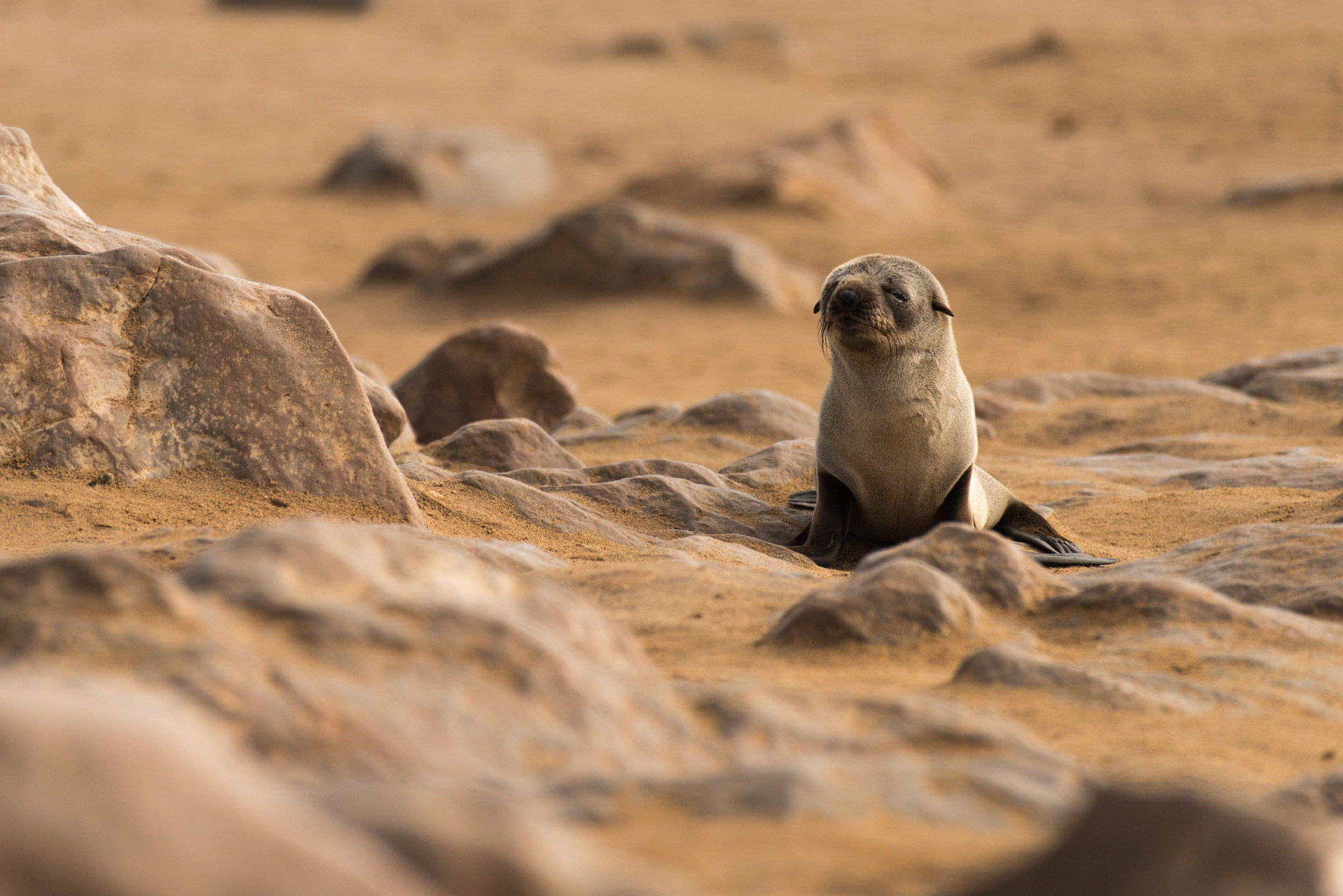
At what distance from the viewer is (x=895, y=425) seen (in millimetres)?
5570

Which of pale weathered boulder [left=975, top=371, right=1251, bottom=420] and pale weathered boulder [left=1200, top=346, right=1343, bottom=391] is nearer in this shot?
pale weathered boulder [left=975, top=371, right=1251, bottom=420]

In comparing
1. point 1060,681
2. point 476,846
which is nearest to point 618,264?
point 1060,681

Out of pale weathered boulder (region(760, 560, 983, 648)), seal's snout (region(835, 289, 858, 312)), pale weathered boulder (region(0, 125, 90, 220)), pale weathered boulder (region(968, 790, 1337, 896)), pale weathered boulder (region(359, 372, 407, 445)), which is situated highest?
pale weathered boulder (region(0, 125, 90, 220))

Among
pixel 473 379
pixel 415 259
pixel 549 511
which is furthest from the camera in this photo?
pixel 415 259

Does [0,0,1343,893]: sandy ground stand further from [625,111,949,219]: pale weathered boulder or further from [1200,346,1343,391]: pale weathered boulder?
[1200,346,1343,391]: pale weathered boulder

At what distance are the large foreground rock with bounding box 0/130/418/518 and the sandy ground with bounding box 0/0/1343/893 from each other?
12 centimetres

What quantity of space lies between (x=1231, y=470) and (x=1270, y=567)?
2.58m

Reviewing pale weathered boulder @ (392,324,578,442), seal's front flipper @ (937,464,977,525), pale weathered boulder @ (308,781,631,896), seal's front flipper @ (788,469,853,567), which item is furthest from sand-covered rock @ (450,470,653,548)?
pale weathered boulder @ (308,781,631,896)

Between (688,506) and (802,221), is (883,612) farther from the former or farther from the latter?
(802,221)

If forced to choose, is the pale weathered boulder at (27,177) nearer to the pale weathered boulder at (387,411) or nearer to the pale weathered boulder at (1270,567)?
the pale weathered boulder at (387,411)

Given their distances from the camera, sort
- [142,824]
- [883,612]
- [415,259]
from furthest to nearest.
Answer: [415,259]
[883,612]
[142,824]

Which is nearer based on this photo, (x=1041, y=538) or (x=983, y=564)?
(x=983, y=564)

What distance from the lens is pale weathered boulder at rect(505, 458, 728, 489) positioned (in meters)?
5.46

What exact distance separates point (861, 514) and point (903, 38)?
1055 inches
